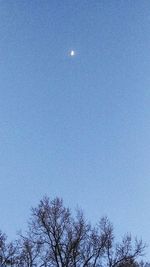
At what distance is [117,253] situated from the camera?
2989cm

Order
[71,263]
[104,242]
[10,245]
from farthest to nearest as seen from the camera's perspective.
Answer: [10,245], [104,242], [71,263]

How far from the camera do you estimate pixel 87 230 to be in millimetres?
31141

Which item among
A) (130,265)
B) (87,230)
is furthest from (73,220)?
(130,265)

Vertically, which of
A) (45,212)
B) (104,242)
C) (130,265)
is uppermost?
(45,212)

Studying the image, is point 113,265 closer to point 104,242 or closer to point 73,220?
point 104,242

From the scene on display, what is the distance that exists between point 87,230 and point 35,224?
424cm

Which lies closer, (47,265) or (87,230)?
(47,265)

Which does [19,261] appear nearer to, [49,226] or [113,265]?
[49,226]

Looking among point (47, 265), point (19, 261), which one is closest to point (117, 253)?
point (47, 265)

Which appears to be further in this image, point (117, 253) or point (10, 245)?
point (10, 245)

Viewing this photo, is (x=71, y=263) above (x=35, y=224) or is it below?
below

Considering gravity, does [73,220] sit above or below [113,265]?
above

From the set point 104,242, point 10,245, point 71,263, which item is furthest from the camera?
point 10,245

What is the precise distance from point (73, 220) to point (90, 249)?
2900 mm
